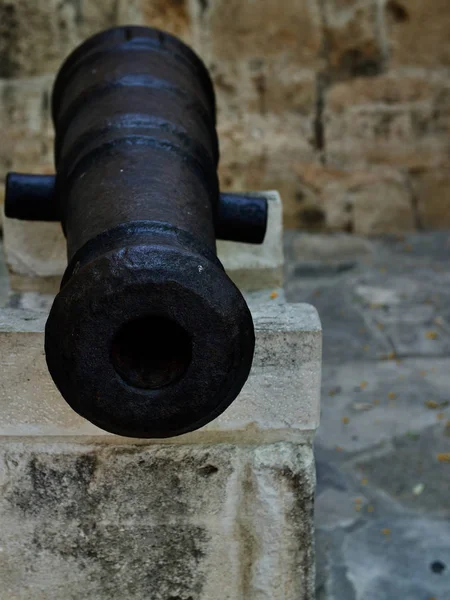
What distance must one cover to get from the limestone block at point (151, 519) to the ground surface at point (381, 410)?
52 centimetres

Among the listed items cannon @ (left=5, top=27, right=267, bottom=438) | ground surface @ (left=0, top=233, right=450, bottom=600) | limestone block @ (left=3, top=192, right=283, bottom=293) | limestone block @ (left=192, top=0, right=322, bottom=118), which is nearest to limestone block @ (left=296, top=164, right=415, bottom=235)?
ground surface @ (left=0, top=233, right=450, bottom=600)

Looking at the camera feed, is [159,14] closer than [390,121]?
Yes

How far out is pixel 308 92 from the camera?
4910mm

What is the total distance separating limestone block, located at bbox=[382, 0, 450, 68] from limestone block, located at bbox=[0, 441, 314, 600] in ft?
12.0

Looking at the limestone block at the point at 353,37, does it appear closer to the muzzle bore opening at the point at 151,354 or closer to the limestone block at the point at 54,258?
the limestone block at the point at 54,258

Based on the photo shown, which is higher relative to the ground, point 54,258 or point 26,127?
point 54,258

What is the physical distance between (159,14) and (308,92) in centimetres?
95

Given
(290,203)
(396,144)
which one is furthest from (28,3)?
(396,144)

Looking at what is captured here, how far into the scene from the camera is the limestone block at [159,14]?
15.0ft

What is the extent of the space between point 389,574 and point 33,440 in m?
1.14

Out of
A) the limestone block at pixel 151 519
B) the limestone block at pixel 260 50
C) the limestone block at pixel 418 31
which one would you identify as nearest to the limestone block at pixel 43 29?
the limestone block at pixel 260 50

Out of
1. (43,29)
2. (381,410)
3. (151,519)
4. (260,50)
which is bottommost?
(381,410)

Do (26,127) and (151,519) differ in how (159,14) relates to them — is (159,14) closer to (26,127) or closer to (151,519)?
(26,127)

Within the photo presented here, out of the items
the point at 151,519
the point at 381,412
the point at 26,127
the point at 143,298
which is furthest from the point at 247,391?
the point at 26,127
